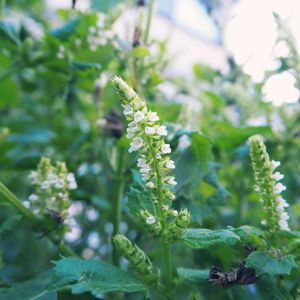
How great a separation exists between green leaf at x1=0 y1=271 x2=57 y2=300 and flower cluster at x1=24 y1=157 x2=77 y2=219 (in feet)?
0.30

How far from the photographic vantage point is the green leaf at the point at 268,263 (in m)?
0.53

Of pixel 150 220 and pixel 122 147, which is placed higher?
pixel 122 147

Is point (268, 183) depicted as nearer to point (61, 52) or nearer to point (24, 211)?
point (24, 211)

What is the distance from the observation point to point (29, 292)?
0.63 meters

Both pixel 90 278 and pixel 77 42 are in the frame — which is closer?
pixel 90 278

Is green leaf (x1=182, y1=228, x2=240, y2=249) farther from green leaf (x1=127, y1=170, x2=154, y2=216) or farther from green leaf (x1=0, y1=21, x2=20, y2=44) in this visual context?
green leaf (x1=0, y1=21, x2=20, y2=44)

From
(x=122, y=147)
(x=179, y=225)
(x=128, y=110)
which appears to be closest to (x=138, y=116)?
(x=128, y=110)

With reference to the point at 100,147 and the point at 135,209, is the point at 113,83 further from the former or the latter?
the point at 100,147

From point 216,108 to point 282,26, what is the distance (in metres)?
0.24

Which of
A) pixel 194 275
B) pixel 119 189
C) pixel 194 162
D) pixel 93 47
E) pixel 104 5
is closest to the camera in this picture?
pixel 194 275

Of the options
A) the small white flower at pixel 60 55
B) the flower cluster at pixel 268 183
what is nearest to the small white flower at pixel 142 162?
the flower cluster at pixel 268 183

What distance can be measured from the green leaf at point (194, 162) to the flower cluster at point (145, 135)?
→ 17 cm

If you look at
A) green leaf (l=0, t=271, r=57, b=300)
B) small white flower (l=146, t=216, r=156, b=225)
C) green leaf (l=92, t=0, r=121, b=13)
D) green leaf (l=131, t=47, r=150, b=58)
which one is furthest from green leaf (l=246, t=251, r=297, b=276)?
green leaf (l=92, t=0, r=121, b=13)

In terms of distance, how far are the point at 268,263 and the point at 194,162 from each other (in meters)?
0.22
